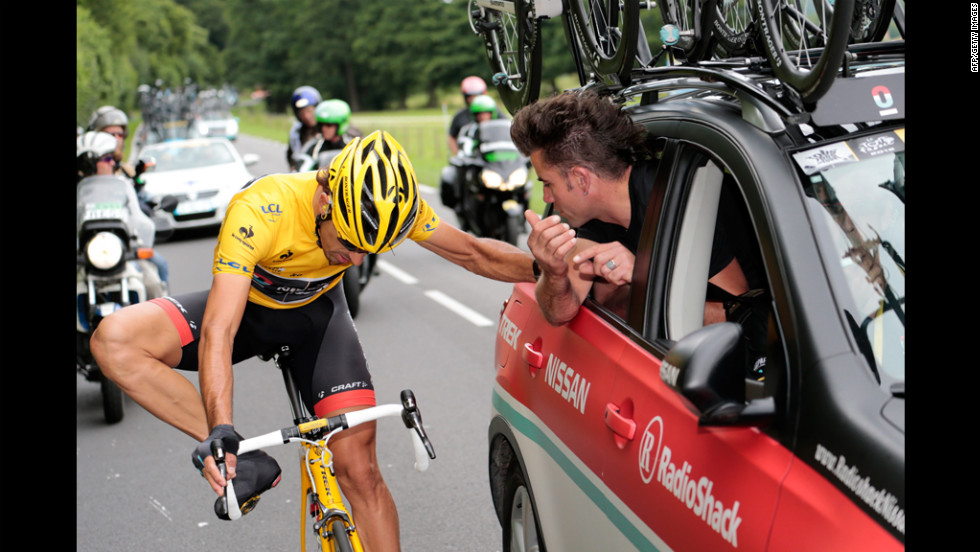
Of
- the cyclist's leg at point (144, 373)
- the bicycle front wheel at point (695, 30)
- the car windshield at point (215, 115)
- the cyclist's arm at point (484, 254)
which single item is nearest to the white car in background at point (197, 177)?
the cyclist's arm at point (484, 254)

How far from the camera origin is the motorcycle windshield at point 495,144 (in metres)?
12.4

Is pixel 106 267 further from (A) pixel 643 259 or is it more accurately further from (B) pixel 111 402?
(A) pixel 643 259


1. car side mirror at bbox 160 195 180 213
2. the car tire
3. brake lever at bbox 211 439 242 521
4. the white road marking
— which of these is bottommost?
the white road marking

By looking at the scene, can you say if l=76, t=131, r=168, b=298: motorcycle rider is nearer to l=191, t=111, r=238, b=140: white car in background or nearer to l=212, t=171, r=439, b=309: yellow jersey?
l=212, t=171, r=439, b=309: yellow jersey

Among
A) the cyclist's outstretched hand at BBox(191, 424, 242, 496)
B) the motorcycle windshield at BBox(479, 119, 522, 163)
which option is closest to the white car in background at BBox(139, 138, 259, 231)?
the motorcycle windshield at BBox(479, 119, 522, 163)

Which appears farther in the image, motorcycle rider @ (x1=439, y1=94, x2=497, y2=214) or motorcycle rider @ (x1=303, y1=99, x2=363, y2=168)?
motorcycle rider @ (x1=439, y1=94, x2=497, y2=214)

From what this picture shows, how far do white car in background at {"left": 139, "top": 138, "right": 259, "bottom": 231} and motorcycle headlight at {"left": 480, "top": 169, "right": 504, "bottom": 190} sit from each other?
613 cm

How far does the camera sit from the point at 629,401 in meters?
2.67

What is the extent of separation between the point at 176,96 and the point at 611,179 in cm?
6093

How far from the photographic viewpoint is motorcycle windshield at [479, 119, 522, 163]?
1242 centimetres

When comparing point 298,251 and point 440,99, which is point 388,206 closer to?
point 298,251

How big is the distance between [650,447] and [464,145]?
10684 millimetres

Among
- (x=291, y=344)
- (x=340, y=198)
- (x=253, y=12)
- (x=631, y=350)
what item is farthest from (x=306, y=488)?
(x=253, y=12)

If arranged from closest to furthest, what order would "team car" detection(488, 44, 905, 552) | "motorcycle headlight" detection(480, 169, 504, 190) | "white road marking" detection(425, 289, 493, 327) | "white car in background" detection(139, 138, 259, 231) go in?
"team car" detection(488, 44, 905, 552) < "white road marking" detection(425, 289, 493, 327) < "motorcycle headlight" detection(480, 169, 504, 190) < "white car in background" detection(139, 138, 259, 231)
